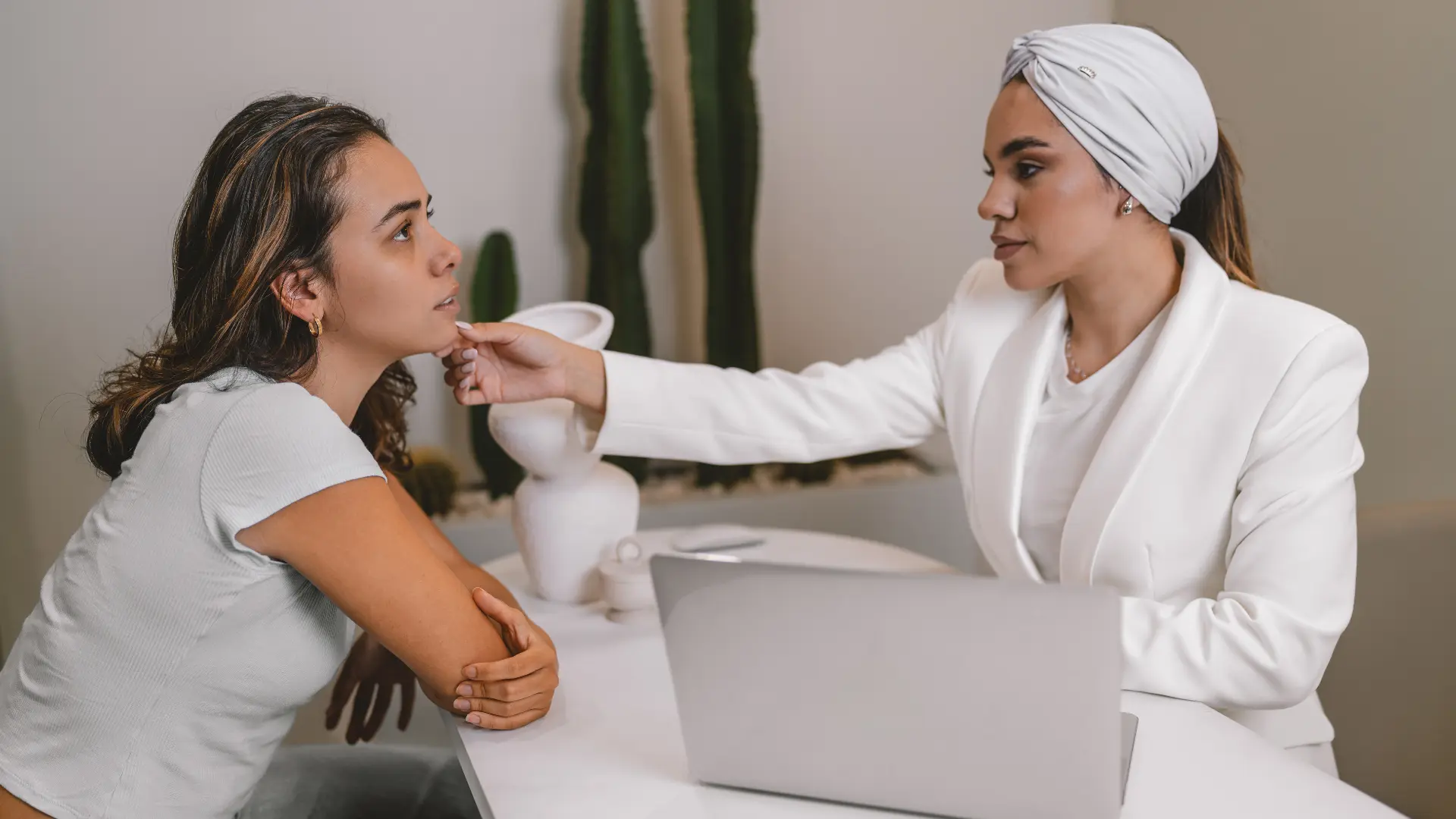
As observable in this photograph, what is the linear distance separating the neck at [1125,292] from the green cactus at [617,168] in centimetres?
118

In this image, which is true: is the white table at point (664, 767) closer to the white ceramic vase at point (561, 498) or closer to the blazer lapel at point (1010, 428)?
the white ceramic vase at point (561, 498)

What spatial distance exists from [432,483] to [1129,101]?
1702 mm

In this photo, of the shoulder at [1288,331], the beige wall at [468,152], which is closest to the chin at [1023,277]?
the shoulder at [1288,331]

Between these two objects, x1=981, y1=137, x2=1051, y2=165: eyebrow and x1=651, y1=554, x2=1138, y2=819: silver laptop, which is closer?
x1=651, y1=554, x2=1138, y2=819: silver laptop

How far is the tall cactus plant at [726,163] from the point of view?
8.24ft

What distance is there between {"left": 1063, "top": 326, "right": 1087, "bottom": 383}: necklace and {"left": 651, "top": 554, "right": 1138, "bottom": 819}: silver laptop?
0.71m

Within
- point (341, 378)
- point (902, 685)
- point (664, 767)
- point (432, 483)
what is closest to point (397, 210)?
point (341, 378)

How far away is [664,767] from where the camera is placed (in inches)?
42.6

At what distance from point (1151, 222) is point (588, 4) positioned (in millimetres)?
1399

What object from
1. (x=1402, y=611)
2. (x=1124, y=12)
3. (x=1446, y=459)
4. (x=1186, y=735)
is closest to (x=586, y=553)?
(x=1186, y=735)

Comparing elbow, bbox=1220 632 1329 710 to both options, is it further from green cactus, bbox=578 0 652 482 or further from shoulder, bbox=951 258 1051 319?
green cactus, bbox=578 0 652 482

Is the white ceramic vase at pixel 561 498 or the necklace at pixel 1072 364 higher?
the necklace at pixel 1072 364

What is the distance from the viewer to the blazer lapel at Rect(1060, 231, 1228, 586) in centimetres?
136

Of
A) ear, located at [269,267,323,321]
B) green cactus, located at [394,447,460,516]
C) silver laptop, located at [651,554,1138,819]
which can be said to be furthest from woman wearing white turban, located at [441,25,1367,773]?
green cactus, located at [394,447,460,516]
